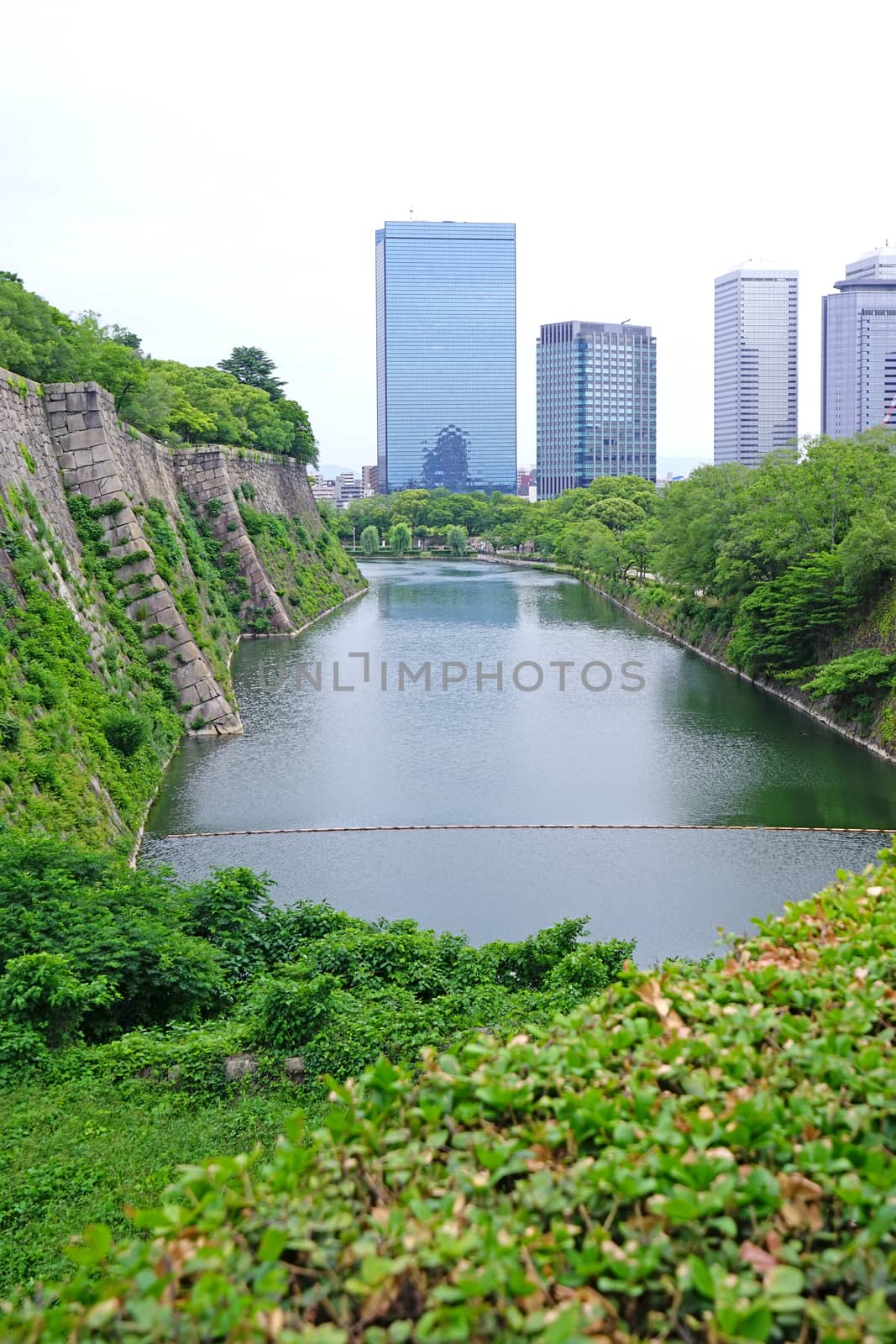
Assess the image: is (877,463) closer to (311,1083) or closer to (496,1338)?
(311,1083)

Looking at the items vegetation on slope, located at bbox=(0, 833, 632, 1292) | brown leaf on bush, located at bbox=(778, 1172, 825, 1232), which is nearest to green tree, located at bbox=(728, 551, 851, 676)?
vegetation on slope, located at bbox=(0, 833, 632, 1292)

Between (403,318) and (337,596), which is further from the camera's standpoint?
(403,318)

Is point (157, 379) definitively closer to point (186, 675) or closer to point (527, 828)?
point (186, 675)

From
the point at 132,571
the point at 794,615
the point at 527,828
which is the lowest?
the point at 527,828

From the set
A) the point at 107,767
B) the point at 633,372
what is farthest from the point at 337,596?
the point at 633,372

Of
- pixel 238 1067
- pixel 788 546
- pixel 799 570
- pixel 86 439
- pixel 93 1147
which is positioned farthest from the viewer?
pixel 788 546

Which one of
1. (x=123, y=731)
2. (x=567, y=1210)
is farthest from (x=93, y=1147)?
(x=123, y=731)

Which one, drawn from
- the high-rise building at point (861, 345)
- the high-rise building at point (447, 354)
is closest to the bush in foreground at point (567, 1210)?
the high-rise building at point (447, 354)
